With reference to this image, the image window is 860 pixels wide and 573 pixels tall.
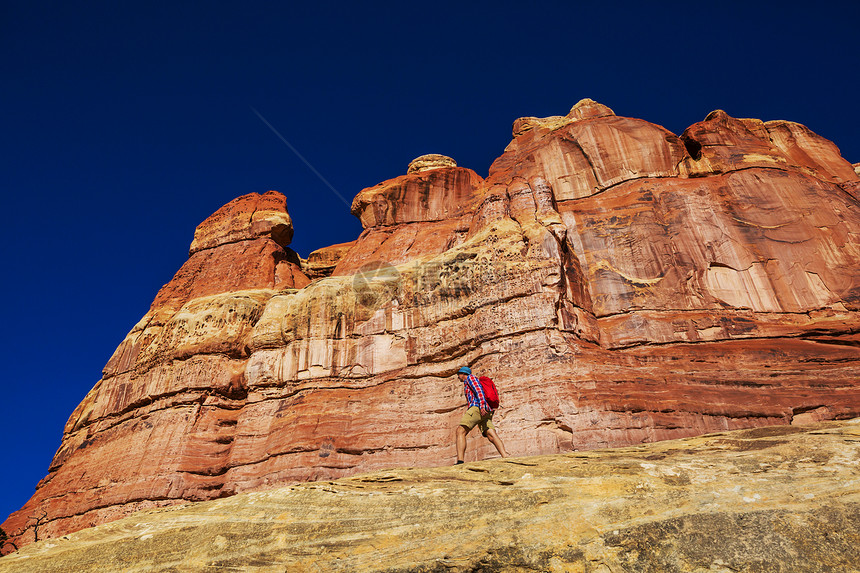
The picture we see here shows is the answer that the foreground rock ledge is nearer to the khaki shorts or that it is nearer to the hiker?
the hiker

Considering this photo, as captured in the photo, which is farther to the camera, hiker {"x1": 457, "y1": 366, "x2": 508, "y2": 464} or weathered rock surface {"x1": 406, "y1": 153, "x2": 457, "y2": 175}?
weathered rock surface {"x1": 406, "y1": 153, "x2": 457, "y2": 175}

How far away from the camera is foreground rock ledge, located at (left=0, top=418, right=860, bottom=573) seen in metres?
8.89

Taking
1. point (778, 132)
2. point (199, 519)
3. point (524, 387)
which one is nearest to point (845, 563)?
point (199, 519)

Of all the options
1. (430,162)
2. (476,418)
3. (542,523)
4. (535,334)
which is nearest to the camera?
(542,523)

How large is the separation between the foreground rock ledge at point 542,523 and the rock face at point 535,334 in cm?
867

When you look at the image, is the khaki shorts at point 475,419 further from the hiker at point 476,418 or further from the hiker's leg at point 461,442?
the hiker's leg at point 461,442

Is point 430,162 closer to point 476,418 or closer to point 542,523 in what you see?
point 476,418

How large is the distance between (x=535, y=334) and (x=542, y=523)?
13658 mm

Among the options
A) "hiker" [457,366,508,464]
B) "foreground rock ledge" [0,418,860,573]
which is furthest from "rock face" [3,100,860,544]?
"foreground rock ledge" [0,418,860,573]

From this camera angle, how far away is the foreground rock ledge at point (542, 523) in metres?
8.89

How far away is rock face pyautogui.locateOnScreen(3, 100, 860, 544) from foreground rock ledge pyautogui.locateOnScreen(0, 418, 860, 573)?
28.4 ft

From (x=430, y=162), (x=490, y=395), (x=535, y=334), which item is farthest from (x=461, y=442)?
(x=430, y=162)

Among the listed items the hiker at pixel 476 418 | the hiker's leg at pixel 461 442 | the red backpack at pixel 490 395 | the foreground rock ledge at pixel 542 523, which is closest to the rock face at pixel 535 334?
the hiker at pixel 476 418

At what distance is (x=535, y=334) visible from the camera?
Result: 23125 mm
